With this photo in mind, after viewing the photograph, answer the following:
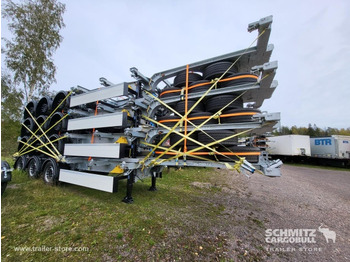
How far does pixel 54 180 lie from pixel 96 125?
7.91ft

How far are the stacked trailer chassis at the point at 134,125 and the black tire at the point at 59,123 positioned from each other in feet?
0.69

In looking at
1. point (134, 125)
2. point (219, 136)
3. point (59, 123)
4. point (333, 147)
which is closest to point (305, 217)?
point (219, 136)

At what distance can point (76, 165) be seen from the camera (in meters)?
4.83

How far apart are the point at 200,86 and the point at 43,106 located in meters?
5.97

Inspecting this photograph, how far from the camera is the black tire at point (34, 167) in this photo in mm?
5402

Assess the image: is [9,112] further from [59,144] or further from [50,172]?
[59,144]

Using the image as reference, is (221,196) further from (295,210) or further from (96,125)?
(96,125)

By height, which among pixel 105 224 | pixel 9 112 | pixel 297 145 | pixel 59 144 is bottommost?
pixel 105 224

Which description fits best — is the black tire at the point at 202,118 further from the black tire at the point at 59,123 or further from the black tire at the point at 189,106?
the black tire at the point at 59,123

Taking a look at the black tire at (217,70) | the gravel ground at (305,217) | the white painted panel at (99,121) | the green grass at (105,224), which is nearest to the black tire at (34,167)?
the green grass at (105,224)

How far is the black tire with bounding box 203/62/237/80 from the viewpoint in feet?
11.5

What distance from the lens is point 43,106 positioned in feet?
19.5

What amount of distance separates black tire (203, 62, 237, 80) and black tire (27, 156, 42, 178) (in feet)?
20.1

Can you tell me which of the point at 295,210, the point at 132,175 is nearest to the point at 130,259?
the point at 132,175
